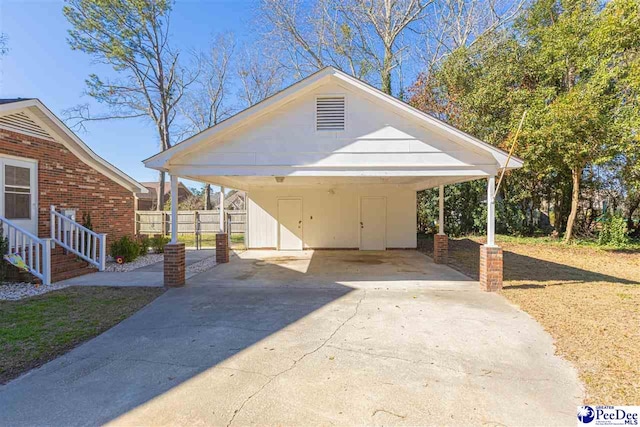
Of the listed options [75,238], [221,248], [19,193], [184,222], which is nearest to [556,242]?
[221,248]

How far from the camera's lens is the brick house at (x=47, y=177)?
24.7ft

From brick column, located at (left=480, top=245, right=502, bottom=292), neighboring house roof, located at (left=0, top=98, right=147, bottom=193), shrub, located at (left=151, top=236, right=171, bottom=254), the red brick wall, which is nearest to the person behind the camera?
brick column, located at (left=480, top=245, right=502, bottom=292)

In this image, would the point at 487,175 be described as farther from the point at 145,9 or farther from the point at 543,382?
the point at 145,9

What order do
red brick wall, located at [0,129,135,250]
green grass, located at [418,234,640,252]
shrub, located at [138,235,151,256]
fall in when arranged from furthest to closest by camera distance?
1. green grass, located at [418,234,640,252]
2. shrub, located at [138,235,151,256]
3. red brick wall, located at [0,129,135,250]

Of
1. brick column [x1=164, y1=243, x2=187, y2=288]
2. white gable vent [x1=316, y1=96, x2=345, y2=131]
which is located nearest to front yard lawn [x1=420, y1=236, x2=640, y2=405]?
white gable vent [x1=316, y1=96, x2=345, y2=131]

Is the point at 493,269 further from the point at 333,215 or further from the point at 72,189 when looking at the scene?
the point at 72,189

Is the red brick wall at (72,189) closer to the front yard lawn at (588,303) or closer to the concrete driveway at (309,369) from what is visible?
the concrete driveway at (309,369)

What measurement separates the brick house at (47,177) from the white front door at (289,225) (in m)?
6.30

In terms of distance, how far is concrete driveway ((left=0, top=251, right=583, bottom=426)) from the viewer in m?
2.79

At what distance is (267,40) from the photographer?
20.5 m

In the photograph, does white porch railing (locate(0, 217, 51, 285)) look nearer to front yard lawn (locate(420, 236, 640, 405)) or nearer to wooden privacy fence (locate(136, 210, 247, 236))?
wooden privacy fence (locate(136, 210, 247, 236))

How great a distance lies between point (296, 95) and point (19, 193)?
728cm

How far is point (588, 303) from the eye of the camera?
19.6ft

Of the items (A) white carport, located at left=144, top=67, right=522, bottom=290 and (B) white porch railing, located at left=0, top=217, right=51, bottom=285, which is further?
(B) white porch railing, located at left=0, top=217, right=51, bottom=285
